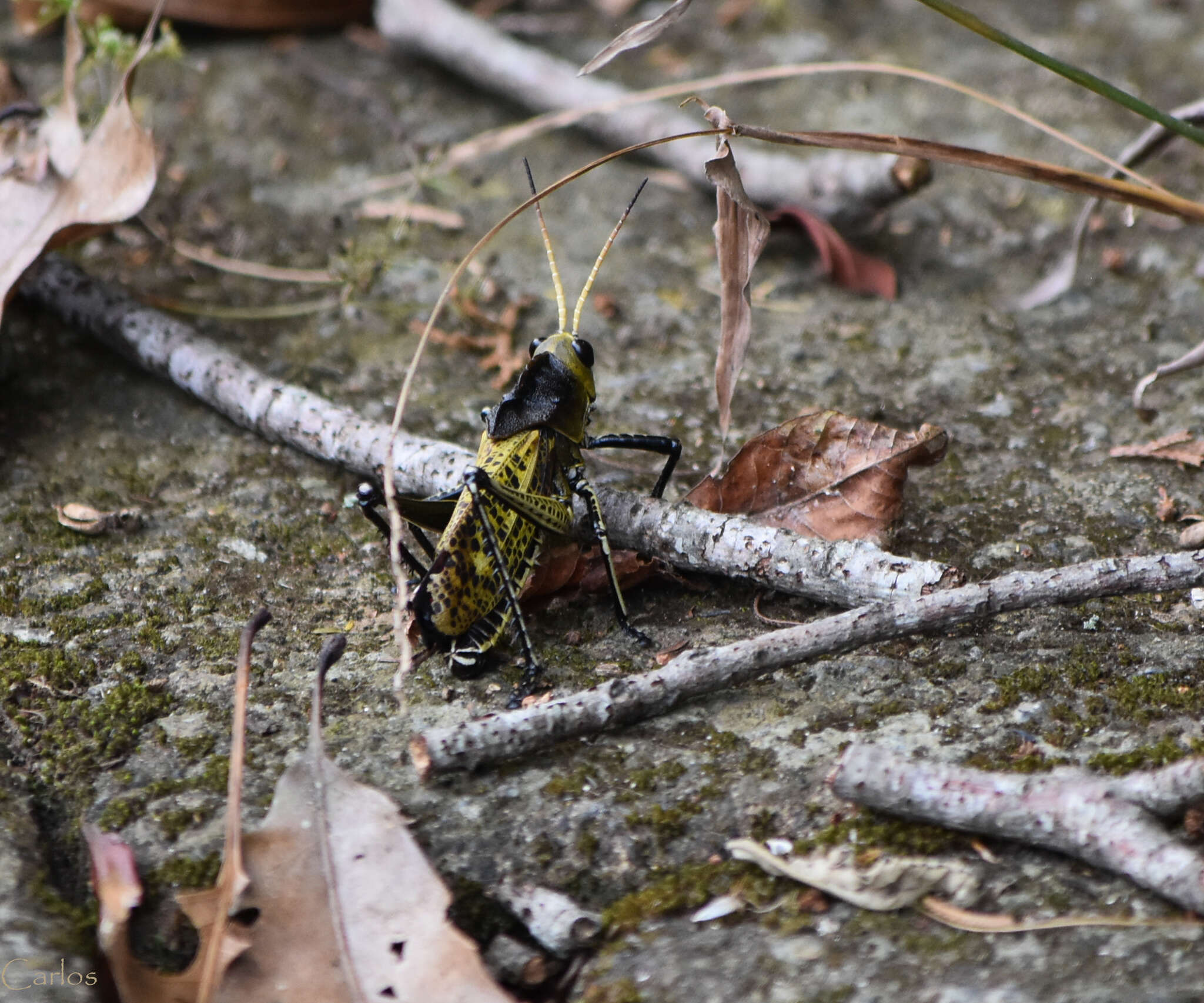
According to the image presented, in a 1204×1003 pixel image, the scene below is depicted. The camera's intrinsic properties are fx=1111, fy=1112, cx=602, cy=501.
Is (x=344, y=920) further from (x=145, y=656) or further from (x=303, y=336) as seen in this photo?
(x=303, y=336)

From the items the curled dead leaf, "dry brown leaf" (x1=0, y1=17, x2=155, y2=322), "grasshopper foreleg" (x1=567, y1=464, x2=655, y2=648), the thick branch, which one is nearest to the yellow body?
"grasshopper foreleg" (x1=567, y1=464, x2=655, y2=648)

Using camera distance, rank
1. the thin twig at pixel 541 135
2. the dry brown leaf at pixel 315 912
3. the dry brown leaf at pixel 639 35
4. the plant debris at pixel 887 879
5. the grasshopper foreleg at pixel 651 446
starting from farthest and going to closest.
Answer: the thin twig at pixel 541 135 < the grasshopper foreleg at pixel 651 446 < the dry brown leaf at pixel 639 35 < the plant debris at pixel 887 879 < the dry brown leaf at pixel 315 912

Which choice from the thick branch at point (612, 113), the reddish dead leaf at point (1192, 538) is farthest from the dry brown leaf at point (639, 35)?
the reddish dead leaf at point (1192, 538)

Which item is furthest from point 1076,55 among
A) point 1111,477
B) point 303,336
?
point 303,336

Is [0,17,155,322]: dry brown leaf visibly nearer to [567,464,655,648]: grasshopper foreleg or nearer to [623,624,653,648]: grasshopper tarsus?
[567,464,655,648]: grasshopper foreleg

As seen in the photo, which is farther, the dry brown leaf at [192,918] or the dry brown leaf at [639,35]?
the dry brown leaf at [639,35]

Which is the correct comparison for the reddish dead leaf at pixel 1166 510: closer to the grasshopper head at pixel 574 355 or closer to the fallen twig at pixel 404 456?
the fallen twig at pixel 404 456
